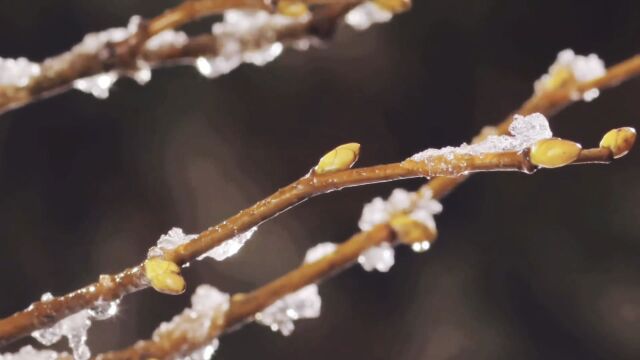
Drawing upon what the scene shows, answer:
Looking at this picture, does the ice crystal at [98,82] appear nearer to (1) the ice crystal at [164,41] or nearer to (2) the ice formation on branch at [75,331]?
(1) the ice crystal at [164,41]

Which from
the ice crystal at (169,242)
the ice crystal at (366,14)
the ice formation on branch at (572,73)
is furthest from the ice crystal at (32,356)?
the ice formation on branch at (572,73)

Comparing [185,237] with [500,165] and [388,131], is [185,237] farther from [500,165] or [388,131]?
[388,131]

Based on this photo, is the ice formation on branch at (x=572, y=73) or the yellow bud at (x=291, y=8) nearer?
the yellow bud at (x=291, y=8)

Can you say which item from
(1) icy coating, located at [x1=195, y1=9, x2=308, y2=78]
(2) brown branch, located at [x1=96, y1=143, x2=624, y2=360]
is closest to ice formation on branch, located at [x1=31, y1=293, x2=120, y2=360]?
(2) brown branch, located at [x1=96, y1=143, x2=624, y2=360]

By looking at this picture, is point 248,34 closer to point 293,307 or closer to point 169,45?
point 169,45

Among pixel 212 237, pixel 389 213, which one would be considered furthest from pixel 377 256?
pixel 212 237

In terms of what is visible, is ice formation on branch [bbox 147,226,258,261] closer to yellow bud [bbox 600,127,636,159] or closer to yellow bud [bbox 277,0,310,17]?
yellow bud [bbox 277,0,310,17]
